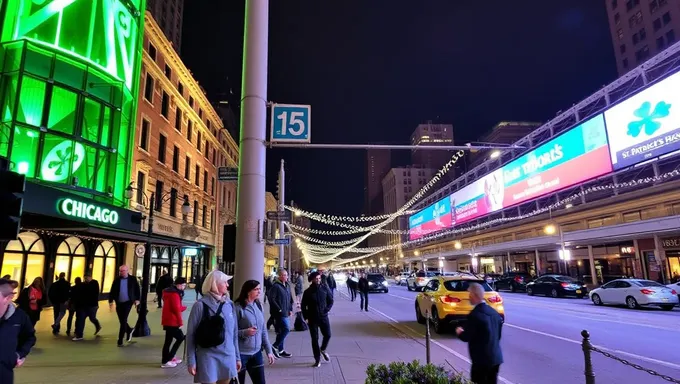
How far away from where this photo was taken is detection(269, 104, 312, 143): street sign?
8914 mm

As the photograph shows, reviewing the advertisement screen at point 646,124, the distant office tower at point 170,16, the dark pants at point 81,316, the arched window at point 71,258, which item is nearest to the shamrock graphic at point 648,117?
the advertisement screen at point 646,124

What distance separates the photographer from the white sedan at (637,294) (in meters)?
19.1

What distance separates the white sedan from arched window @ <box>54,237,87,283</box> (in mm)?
27031

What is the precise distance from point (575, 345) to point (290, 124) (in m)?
8.77

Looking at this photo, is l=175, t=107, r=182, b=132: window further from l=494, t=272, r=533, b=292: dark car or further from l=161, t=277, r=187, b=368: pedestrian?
l=494, t=272, r=533, b=292: dark car

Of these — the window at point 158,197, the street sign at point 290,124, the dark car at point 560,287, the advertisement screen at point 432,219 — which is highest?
the advertisement screen at point 432,219

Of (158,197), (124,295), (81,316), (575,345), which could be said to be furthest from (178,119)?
(575,345)

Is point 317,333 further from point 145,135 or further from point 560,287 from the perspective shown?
point 560,287

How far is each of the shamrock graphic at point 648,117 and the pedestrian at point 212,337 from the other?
29.3 meters

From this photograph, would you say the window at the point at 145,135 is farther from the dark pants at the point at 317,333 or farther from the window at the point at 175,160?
the dark pants at the point at 317,333

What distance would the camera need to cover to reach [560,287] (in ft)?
91.1

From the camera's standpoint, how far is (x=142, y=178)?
26688 mm

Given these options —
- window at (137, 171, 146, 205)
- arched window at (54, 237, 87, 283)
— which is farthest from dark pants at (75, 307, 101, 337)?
window at (137, 171, 146, 205)

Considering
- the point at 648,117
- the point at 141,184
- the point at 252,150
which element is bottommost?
the point at 252,150
